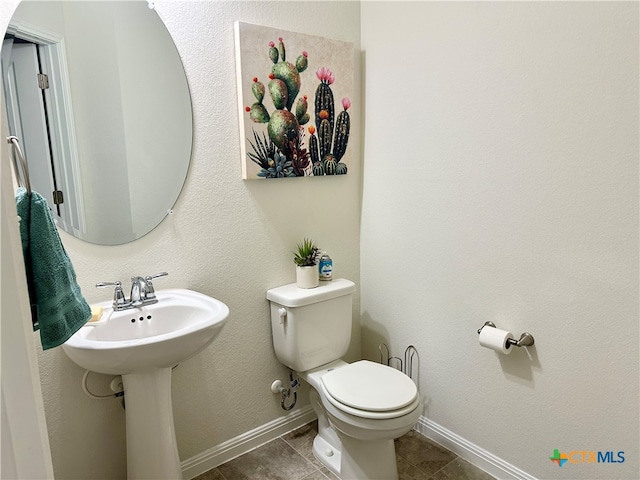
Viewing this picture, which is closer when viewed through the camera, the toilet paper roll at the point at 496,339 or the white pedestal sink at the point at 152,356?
the white pedestal sink at the point at 152,356

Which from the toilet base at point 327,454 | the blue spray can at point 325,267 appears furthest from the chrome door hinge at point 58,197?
the toilet base at point 327,454

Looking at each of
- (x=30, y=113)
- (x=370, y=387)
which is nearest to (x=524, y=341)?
(x=370, y=387)

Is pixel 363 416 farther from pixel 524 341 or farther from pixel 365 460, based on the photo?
pixel 524 341

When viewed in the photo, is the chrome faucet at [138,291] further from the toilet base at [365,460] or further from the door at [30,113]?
the toilet base at [365,460]

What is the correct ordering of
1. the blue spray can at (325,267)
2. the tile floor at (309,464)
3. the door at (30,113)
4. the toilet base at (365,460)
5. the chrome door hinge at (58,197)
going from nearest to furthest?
the door at (30,113) → the chrome door hinge at (58,197) → the toilet base at (365,460) → the tile floor at (309,464) → the blue spray can at (325,267)

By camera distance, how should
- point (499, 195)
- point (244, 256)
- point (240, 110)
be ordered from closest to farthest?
point (499, 195), point (240, 110), point (244, 256)

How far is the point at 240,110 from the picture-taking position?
1876 mm

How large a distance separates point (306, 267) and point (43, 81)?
1.20 m

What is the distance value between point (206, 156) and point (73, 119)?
1.59ft

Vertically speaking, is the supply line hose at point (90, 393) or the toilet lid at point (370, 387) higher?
the supply line hose at point (90, 393)

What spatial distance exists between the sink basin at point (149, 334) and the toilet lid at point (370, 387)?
1.88ft

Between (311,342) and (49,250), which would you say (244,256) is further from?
(49,250)

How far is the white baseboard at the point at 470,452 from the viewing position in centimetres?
185

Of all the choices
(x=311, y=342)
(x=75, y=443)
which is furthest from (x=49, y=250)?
(x=311, y=342)
